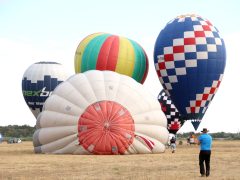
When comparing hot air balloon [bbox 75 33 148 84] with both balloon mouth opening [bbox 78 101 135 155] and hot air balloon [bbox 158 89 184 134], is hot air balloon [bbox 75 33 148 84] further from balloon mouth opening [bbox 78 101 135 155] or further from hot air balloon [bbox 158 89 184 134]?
balloon mouth opening [bbox 78 101 135 155]

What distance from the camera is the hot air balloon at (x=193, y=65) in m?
35.5

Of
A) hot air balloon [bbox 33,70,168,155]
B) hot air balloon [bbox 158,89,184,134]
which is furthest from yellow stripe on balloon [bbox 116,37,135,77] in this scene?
hot air balloon [bbox 33,70,168,155]

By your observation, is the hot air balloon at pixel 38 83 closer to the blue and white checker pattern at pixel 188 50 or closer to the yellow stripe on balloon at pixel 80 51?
the yellow stripe on balloon at pixel 80 51

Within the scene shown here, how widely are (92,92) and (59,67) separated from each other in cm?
3007

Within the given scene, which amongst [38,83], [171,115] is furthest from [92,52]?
[38,83]

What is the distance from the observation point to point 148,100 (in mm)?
28297

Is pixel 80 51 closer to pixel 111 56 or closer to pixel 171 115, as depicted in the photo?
pixel 111 56

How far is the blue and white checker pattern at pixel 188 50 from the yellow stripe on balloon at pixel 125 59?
499 centimetres

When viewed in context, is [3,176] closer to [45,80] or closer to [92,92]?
[92,92]

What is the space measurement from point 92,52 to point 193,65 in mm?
9260

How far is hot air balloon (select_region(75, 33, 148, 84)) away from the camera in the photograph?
135ft

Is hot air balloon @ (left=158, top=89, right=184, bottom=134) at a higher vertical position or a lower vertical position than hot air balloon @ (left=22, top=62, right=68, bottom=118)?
lower

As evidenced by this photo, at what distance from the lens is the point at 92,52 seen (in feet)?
136

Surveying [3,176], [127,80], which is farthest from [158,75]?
[3,176]
